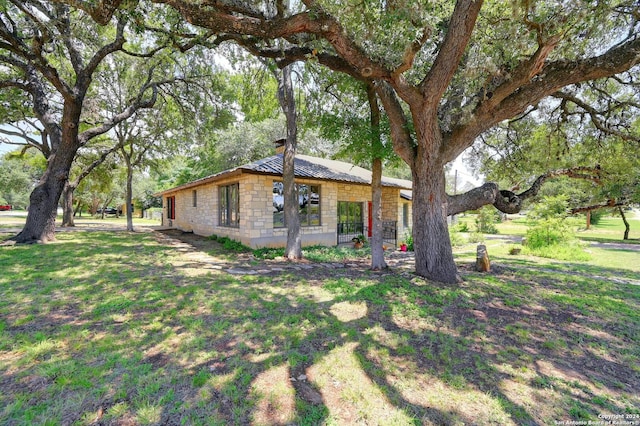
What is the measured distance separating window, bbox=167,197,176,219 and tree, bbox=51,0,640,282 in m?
17.3

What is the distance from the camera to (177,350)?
10.7ft

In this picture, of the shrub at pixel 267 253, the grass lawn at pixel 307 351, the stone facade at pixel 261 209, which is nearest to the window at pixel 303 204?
the stone facade at pixel 261 209

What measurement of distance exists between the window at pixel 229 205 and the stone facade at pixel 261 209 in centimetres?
21

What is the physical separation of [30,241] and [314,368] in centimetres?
1267

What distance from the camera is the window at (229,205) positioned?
11727 mm

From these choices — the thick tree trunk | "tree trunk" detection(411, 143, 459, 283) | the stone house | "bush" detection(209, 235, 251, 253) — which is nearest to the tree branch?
"tree trunk" detection(411, 143, 459, 283)

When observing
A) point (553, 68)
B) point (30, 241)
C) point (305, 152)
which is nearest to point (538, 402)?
point (553, 68)

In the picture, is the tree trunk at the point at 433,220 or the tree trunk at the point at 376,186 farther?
the tree trunk at the point at 376,186

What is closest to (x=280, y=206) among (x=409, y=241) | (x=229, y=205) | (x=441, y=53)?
(x=229, y=205)

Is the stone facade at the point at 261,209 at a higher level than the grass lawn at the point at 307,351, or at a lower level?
higher

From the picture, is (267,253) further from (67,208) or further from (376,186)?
(67,208)

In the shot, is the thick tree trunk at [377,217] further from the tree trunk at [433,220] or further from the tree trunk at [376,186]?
the tree trunk at [433,220]

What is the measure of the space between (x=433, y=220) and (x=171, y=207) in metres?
20.5

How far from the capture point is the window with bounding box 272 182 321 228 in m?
11.2
